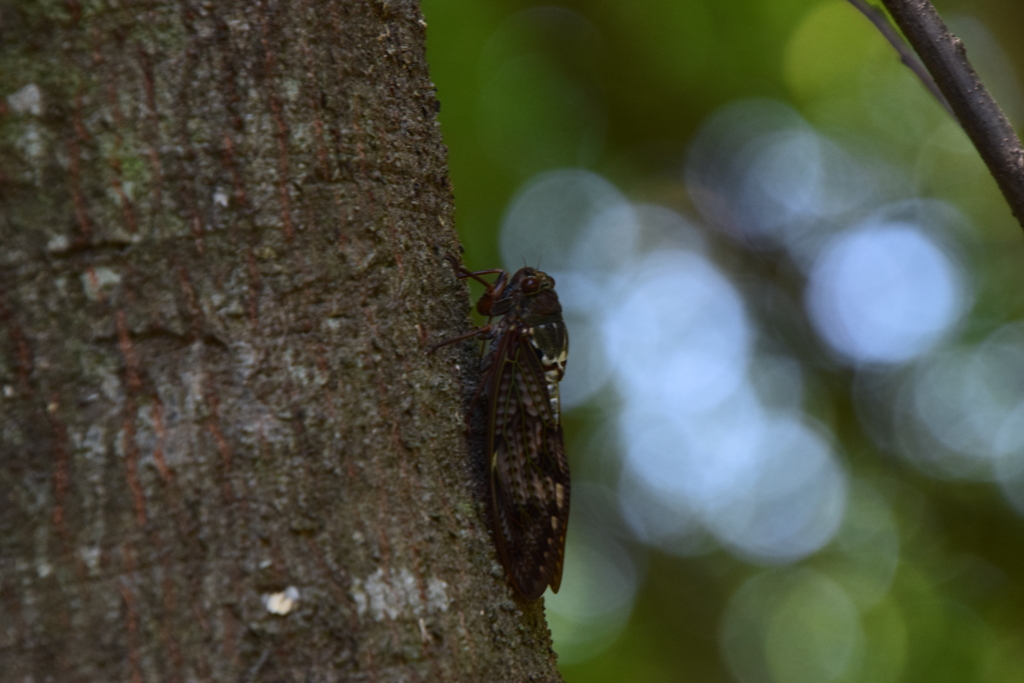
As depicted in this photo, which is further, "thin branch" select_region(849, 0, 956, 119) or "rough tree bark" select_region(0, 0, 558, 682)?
"thin branch" select_region(849, 0, 956, 119)

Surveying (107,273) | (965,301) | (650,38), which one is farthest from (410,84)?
(965,301)

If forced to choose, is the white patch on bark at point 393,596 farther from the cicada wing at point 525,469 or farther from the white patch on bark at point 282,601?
the cicada wing at point 525,469

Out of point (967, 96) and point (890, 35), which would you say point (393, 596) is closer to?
point (967, 96)

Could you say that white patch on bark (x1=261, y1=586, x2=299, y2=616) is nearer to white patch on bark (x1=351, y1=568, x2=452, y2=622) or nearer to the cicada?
white patch on bark (x1=351, y1=568, x2=452, y2=622)

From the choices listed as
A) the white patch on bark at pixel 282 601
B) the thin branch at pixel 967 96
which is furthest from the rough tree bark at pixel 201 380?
the thin branch at pixel 967 96

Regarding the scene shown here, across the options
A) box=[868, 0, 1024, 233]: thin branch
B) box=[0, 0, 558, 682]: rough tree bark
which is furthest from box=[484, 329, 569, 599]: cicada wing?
box=[868, 0, 1024, 233]: thin branch

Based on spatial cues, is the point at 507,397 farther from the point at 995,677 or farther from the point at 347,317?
the point at 995,677
